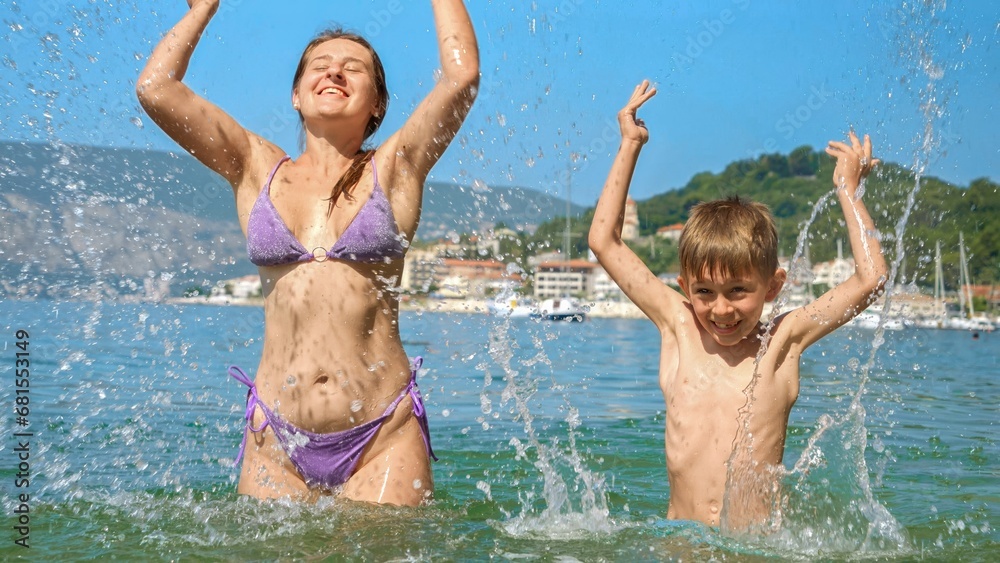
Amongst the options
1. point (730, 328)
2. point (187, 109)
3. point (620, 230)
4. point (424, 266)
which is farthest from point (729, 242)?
point (187, 109)

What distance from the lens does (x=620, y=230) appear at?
12.8 feet

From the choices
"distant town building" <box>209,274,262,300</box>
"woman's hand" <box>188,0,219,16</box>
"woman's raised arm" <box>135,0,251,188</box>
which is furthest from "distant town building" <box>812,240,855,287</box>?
"distant town building" <box>209,274,262,300</box>

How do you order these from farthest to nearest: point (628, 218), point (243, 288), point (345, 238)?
point (243, 288), point (628, 218), point (345, 238)

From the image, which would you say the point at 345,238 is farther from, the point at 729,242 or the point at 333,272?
the point at 729,242

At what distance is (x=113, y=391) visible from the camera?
7.91m

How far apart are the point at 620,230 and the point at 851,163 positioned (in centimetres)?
88

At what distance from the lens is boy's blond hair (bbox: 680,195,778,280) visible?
360 cm

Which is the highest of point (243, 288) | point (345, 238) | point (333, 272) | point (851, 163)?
point (243, 288)

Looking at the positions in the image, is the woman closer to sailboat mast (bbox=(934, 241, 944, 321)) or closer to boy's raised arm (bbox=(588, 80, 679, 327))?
boy's raised arm (bbox=(588, 80, 679, 327))

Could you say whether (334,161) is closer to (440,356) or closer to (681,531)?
(681,531)

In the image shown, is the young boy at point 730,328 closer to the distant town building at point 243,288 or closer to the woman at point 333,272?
the woman at point 333,272

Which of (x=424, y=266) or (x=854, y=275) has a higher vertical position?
(x=424, y=266)

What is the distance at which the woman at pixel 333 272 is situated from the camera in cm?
344

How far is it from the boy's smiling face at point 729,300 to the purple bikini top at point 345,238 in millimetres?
1085
